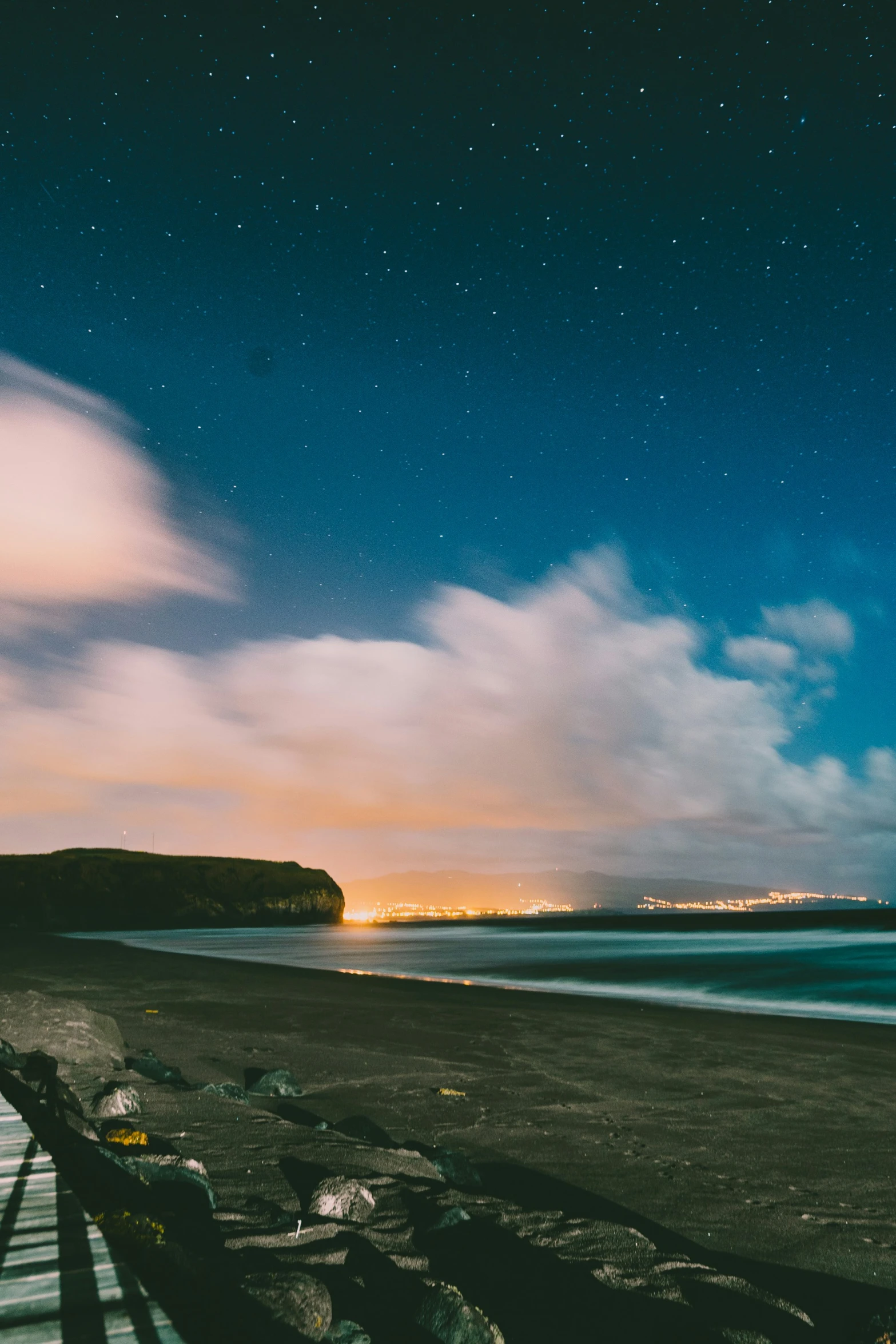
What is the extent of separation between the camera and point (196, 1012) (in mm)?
17594

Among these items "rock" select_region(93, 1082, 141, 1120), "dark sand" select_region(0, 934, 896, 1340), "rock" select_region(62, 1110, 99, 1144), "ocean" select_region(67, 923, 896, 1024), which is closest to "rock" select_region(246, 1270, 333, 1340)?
"dark sand" select_region(0, 934, 896, 1340)

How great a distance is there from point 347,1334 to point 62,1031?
901 centimetres

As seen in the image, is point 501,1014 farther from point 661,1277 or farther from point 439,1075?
point 661,1277

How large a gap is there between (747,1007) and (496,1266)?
21.9 meters

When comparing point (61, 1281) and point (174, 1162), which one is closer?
point (61, 1281)

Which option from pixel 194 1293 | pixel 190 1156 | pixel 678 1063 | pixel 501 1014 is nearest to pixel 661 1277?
pixel 194 1293

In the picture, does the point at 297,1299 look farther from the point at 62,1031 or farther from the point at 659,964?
the point at 659,964

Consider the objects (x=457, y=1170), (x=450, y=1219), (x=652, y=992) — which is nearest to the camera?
(x=450, y=1219)

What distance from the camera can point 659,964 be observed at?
135 feet

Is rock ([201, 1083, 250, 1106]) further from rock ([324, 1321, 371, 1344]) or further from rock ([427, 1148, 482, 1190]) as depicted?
rock ([324, 1321, 371, 1344])

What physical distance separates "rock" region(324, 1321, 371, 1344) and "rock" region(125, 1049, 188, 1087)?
21.9 feet

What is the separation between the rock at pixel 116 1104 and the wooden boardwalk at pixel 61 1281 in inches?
135

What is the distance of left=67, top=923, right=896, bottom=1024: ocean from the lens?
84.8 feet

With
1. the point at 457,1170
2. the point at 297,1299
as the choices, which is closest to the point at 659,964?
the point at 457,1170
